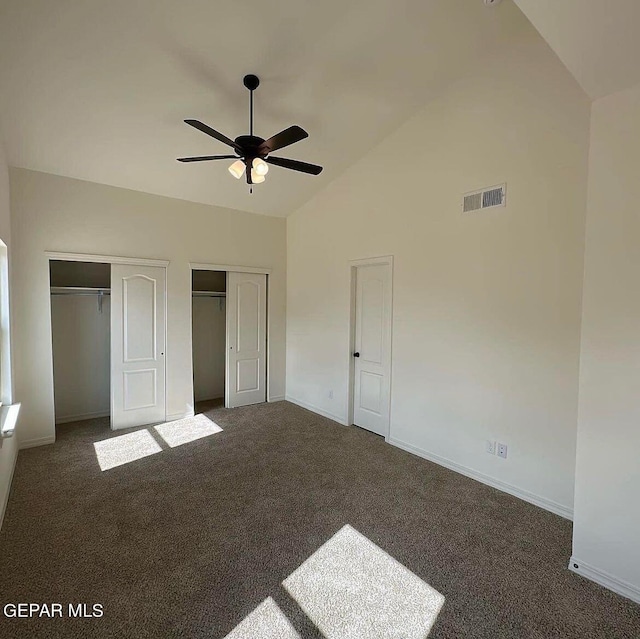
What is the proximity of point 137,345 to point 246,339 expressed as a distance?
1551mm

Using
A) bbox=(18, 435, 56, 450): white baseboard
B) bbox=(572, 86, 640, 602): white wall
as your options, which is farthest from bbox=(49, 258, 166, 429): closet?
bbox=(572, 86, 640, 602): white wall

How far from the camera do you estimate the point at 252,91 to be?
3.21 m

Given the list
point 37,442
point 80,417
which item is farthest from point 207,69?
point 80,417

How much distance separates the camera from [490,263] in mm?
3281

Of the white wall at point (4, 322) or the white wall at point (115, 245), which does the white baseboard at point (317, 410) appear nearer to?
the white wall at point (115, 245)

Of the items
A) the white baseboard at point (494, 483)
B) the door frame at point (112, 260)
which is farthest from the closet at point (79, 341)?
the white baseboard at point (494, 483)

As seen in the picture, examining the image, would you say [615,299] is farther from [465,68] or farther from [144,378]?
[144,378]

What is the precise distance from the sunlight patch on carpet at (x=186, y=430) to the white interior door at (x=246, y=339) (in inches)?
26.8

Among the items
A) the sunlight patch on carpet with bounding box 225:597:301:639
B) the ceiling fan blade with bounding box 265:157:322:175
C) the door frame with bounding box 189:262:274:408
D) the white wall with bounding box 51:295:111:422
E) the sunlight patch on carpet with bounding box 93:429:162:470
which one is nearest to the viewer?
the sunlight patch on carpet with bounding box 225:597:301:639

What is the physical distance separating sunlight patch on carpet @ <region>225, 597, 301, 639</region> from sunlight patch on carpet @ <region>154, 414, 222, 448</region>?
259 centimetres

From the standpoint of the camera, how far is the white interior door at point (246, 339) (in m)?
5.50

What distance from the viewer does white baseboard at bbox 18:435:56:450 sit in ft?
13.0

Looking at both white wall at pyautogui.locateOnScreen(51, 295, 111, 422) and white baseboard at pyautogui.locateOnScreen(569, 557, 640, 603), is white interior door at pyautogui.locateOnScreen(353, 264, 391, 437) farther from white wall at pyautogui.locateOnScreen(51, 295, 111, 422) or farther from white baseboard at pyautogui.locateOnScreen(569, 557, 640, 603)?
white wall at pyautogui.locateOnScreen(51, 295, 111, 422)

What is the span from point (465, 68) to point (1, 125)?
4203 millimetres
